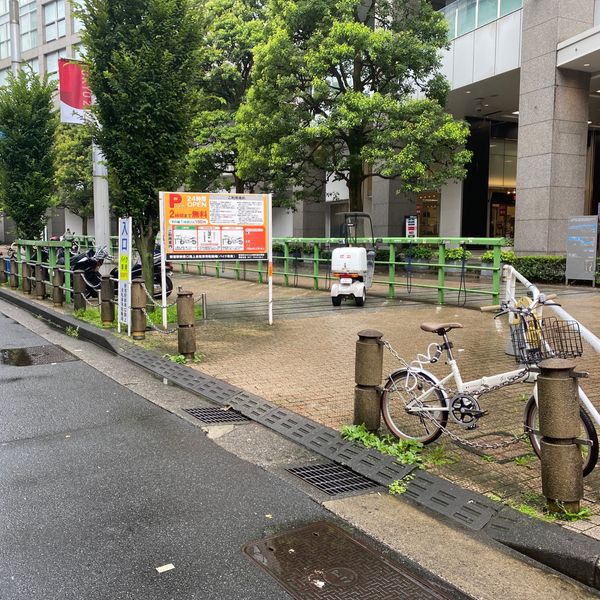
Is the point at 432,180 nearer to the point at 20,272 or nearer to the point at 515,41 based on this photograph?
the point at 515,41

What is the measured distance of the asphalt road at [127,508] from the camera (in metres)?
2.96

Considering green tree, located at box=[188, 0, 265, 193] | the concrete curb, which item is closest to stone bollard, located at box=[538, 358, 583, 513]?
the concrete curb

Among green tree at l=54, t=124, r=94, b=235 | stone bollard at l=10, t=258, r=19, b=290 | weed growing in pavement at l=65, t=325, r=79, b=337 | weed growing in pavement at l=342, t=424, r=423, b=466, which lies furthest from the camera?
green tree at l=54, t=124, r=94, b=235

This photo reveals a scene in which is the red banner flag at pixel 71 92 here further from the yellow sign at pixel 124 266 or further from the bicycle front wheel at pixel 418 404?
the bicycle front wheel at pixel 418 404

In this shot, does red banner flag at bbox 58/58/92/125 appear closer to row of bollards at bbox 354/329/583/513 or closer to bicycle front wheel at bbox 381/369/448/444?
bicycle front wheel at bbox 381/369/448/444

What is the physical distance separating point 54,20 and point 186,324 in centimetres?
4753

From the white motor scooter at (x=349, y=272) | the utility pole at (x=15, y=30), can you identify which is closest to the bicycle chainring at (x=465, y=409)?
the white motor scooter at (x=349, y=272)

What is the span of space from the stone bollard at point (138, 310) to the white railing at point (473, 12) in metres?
16.7

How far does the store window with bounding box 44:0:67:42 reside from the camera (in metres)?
45.2

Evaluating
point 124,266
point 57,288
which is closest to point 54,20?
point 57,288

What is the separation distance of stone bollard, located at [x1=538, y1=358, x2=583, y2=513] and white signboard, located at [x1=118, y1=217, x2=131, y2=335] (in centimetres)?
713

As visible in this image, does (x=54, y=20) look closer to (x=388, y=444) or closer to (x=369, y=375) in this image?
(x=369, y=375)

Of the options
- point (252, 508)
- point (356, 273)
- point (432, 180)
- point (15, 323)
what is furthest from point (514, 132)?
point (252, 508)

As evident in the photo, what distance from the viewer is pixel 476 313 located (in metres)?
11.8
